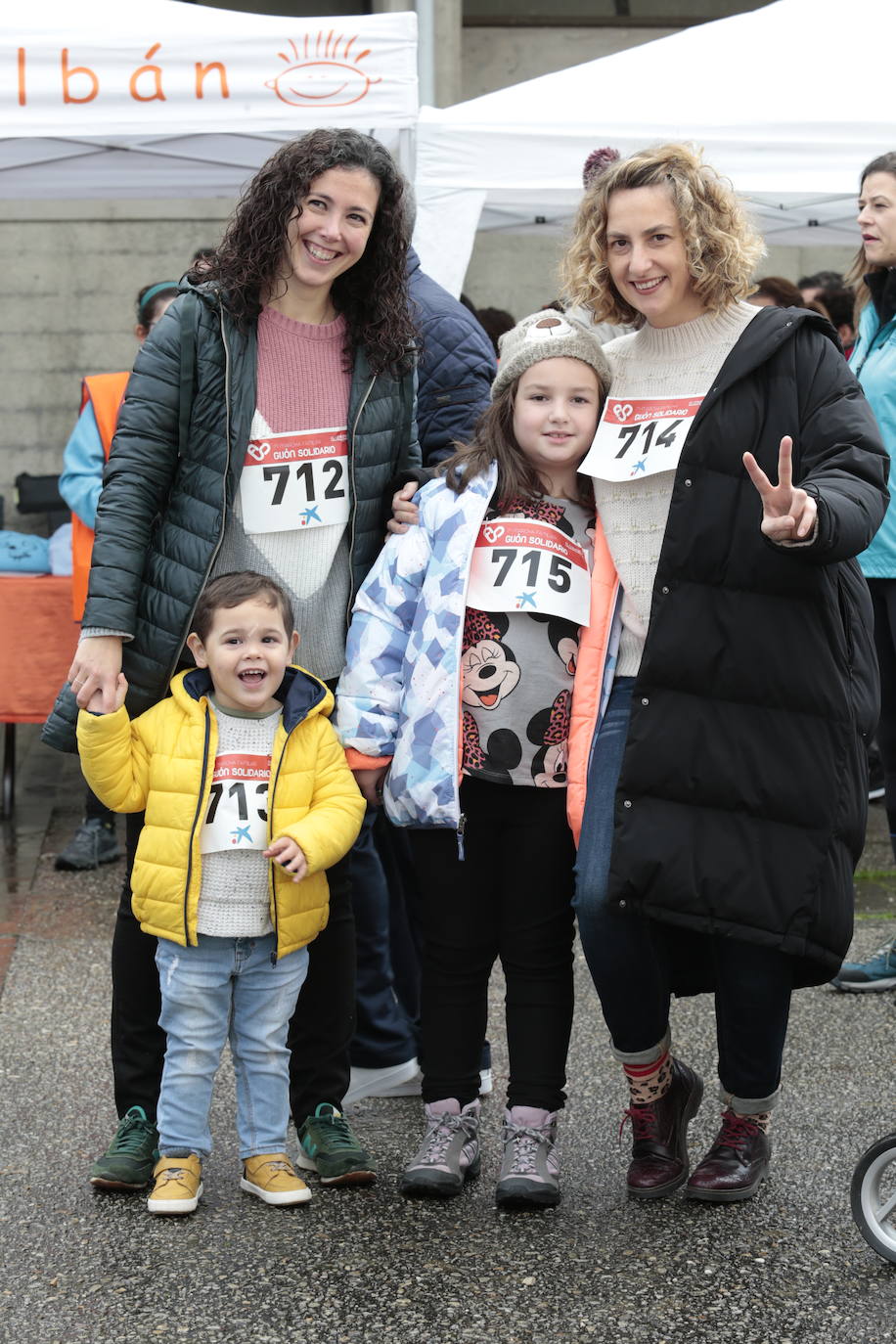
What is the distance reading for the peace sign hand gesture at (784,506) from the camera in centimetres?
249

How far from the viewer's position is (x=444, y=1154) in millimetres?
3090

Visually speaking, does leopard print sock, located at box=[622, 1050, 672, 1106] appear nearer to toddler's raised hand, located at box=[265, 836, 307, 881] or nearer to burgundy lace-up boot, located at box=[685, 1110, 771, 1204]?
burgundy lace-up boot, located at box=[685, 1110, 771, 1204]

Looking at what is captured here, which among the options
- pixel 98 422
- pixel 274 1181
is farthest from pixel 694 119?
pixel 274 1181

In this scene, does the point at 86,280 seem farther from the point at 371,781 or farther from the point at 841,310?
the point at 371,781

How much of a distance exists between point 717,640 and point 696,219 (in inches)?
28.6

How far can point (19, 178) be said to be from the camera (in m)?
7.04

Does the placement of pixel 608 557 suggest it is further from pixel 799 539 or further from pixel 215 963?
pixel 215 963

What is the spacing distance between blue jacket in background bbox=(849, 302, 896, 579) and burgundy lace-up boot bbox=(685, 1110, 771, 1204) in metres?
1.71

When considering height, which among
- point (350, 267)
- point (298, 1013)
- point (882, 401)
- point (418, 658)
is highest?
point (350, 267)

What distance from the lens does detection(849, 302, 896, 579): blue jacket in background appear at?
430 cm

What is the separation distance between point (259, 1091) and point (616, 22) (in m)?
9.63

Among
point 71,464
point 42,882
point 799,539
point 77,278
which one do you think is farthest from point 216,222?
point 799,539

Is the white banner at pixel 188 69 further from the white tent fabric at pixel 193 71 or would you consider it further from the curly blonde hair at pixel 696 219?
the curly blonde hair at pixel 696 219

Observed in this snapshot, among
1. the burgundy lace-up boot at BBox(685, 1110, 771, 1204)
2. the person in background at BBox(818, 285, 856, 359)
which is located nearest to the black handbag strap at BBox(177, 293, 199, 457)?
the burgundy lace-up boot at BBox(685, 1110, 771, 1204)
